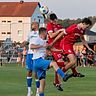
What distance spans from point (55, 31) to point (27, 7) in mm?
112901

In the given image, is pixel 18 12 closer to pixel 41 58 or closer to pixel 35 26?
pixel 35 26

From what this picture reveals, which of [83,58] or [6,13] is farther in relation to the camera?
[6,13]

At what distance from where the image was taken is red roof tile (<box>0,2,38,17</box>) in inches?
4989

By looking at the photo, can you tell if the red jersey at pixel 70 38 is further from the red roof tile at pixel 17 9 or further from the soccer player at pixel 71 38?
the red roof tile at pixel 17 9

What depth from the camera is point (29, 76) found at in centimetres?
1652

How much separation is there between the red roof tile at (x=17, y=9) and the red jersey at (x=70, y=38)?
10792cm

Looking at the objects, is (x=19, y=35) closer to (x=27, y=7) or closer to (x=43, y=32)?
(x=27, y=7)

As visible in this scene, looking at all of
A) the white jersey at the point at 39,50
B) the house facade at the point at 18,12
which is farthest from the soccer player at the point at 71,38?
the house facade at the point at 18,12

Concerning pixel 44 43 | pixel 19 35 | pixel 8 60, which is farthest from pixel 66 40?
pixel 19 35

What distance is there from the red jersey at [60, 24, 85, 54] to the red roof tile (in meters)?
108

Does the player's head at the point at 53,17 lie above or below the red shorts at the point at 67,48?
above

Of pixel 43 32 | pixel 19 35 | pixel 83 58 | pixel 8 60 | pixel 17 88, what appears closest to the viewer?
pixel 43 32

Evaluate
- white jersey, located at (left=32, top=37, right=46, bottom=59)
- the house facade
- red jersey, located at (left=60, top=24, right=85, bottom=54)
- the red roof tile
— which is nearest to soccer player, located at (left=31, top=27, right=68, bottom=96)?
white jersey, located at (left=32, top=37, right=46, bottom=59)

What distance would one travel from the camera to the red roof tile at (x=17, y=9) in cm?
12671
